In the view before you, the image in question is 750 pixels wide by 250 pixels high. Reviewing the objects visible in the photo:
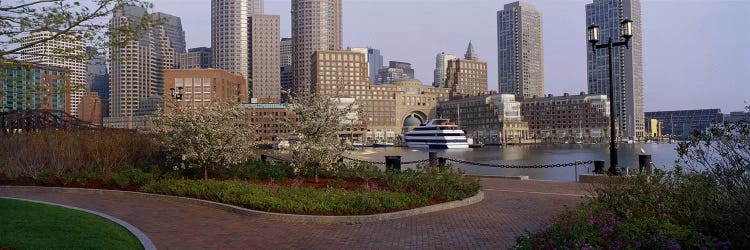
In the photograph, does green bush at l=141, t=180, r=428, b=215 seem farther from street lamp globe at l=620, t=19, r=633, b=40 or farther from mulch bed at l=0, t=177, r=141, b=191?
street lamp globe at l=620, t=19, r=633, b=40

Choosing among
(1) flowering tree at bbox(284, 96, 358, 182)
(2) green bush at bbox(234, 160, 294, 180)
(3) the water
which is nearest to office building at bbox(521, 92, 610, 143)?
(3) the water

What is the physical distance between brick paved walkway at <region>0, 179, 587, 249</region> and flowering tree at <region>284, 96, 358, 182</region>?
425 centimetres

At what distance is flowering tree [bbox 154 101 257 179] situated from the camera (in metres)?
17.3

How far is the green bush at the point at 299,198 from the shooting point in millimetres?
12102

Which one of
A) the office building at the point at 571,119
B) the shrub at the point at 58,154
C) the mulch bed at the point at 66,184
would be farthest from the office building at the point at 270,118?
the office building at the point at 571,119

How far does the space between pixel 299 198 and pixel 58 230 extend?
515cm

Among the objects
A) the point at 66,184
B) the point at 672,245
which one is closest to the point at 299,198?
the point at 672,245

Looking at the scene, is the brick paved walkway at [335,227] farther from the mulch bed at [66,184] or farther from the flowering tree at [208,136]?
the flowering tree at [208,136]

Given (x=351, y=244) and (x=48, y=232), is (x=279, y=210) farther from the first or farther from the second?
Result: (x=48, y=232)

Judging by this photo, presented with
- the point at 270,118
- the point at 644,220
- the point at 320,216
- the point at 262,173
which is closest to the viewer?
the point at 644,220

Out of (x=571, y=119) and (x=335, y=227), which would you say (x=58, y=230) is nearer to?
(x=335, y=227)

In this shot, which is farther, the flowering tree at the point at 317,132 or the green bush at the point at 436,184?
the flowering tree at the point at 317,132

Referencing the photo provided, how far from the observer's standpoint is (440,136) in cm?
11675

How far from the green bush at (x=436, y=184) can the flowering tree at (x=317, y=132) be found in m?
2.39
